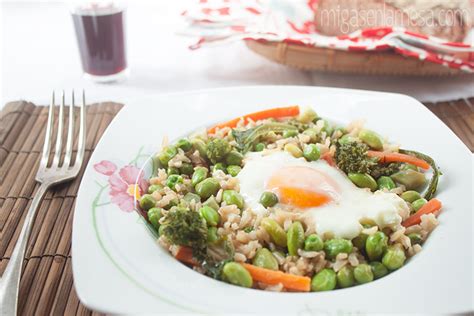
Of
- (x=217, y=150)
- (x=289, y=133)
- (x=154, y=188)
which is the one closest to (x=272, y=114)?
(x=289, y=133)

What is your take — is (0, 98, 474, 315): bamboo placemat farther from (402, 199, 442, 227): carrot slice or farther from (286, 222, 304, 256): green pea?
(402, 199, 442, 227): carrot slice

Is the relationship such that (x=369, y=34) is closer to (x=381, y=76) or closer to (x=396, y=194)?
(x=381, y=76)

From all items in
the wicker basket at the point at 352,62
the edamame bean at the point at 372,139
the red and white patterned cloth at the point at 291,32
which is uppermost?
the red and white patterned cloth at the point at 291,32

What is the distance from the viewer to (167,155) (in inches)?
131

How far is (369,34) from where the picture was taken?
4.92 metres

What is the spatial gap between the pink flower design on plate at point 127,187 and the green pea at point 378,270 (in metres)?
1.27

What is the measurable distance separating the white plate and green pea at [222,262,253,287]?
0.07m

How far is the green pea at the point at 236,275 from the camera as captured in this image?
8.01 ft

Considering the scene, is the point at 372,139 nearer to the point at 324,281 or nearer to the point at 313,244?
the point at 313,244

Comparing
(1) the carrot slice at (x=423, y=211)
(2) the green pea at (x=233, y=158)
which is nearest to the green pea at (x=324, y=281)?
(1) the carrot slice at (x=423, y=211)

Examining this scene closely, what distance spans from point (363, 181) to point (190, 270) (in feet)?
3.98

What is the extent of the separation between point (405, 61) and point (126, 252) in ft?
11.2

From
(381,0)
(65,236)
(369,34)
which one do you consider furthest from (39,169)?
(381,0)

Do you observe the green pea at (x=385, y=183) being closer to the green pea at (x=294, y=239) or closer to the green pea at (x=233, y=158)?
the green pea at (x=294, y=239)
